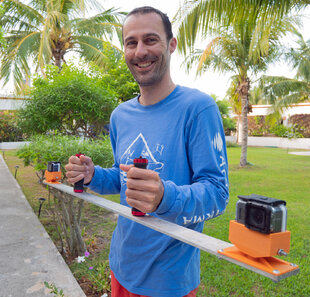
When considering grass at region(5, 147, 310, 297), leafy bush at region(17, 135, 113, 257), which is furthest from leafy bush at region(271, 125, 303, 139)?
leafy bush at region(17, 135, 113, 257)

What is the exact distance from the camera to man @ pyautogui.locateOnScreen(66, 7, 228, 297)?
1130mm

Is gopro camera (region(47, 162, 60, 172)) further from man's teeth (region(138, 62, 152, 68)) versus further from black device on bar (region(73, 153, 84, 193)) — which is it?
man's teeth (region(138, 62, 152, 68))

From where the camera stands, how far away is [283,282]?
3238 millimetres

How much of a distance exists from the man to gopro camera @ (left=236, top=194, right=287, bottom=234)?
0.78 ft

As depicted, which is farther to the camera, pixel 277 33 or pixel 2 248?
pixel 277 33

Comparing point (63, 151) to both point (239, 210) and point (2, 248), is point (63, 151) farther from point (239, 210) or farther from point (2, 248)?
point (239, 210)

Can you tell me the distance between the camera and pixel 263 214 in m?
0.76

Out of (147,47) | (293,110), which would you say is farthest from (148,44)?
(293,110)

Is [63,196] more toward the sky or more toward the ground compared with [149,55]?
more toward the ground

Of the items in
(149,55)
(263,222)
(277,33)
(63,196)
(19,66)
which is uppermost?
(277,33)

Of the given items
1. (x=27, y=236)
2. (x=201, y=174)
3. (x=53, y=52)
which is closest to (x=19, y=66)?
(x=53, y=52)

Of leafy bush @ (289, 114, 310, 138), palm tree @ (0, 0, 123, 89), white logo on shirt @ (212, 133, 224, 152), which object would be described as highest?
palm tree @ (0, 0, 123, 89)

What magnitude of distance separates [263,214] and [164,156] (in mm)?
558

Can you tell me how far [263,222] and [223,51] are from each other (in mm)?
11883
